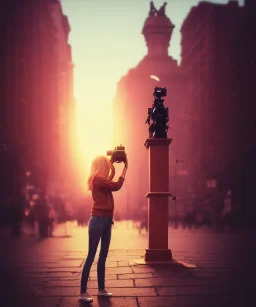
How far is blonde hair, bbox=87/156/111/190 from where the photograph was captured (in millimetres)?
6387

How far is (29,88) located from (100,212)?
1456 inches

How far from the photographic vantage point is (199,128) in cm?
4191

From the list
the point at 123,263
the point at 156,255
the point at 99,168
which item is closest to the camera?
the point at 99,168

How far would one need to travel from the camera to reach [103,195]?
6328mm

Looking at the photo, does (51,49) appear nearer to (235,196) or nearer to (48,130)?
(48,130)

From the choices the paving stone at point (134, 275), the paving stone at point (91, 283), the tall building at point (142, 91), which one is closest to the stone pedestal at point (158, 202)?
the paving stone at point (134, 275)

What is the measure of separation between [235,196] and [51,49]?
3196cm

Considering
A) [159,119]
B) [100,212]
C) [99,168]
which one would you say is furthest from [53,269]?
[159,119]

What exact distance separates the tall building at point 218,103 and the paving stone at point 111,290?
74.2ft

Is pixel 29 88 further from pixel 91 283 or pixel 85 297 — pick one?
pixel 85 297

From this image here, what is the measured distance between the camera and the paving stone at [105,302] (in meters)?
5.77

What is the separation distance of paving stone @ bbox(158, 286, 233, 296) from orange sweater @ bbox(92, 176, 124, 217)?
4.52 feet

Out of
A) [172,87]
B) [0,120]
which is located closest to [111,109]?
[172,87]

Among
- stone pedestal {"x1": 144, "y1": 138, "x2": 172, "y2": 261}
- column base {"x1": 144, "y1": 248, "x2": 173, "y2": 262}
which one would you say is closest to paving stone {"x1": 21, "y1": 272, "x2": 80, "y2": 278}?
column base {"x1": 144, "y1": 248, "x2": 173, "y2": 262}
